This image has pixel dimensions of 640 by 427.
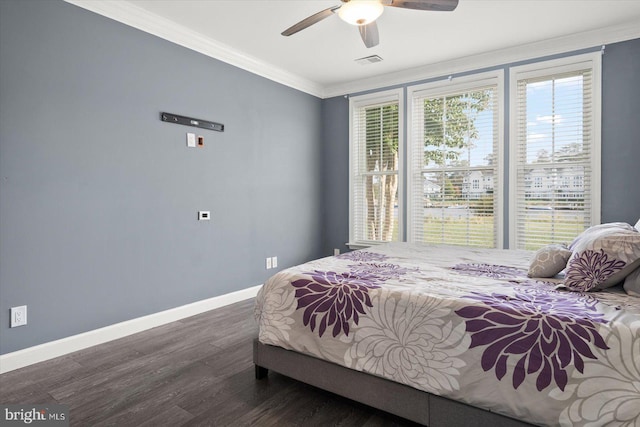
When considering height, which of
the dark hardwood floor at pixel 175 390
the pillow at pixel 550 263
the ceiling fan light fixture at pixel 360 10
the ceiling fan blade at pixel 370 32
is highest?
the ceiling fan blade at pixel 370 32

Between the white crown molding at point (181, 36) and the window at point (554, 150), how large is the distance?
268 cm

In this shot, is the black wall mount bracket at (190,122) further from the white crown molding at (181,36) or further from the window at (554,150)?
the window at (554,150)

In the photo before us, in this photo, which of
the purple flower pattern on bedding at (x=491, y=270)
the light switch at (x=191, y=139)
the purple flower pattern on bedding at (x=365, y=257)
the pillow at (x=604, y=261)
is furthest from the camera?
the light switch at (x=191, y=139)

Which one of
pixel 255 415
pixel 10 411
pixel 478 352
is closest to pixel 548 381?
pixel 478 352

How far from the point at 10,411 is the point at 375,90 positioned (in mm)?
4598

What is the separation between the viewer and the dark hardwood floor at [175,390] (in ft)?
5.98

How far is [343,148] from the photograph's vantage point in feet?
16.8

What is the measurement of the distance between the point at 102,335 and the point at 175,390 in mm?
1140

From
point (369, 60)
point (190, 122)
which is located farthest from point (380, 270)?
point (369, 60)

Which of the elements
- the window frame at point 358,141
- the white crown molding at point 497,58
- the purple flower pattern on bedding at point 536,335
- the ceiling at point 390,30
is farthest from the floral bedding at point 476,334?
the white crown molding at point 497,58

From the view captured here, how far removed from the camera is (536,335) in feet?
4.49

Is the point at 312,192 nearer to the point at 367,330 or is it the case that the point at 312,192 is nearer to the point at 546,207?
the point at 546,207

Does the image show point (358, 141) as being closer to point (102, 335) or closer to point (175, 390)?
point (102, 335)

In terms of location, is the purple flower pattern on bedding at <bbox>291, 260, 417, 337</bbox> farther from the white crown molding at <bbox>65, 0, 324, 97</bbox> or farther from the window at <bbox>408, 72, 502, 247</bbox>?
the white crown molding at <bbox>65, 0, 324, 97</bbox>
